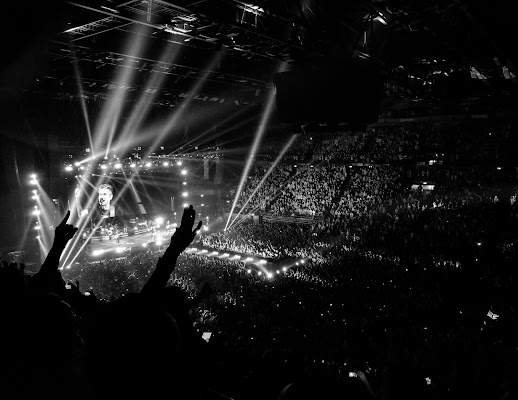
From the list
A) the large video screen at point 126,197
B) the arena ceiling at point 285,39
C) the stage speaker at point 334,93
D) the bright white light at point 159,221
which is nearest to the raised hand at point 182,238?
the arena ceiling at point 285,39

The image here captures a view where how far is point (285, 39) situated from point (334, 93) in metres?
1.21

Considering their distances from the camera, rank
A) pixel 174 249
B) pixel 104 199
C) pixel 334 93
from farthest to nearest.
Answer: pixel 104 199 < pixel 334 93 < pixel 174 249

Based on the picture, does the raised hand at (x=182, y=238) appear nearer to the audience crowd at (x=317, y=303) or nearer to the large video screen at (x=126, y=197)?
the audience crowd at (x=317, y=303)

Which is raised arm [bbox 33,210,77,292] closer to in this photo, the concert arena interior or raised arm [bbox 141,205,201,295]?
the concert arena interior

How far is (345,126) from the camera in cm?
581

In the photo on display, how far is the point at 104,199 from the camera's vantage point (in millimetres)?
19422

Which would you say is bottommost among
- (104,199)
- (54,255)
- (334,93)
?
(104,199)

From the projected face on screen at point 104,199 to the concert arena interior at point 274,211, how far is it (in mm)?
87

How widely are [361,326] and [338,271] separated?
3.47m

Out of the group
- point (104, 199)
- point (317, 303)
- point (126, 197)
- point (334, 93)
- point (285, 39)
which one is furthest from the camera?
point (126, 197)

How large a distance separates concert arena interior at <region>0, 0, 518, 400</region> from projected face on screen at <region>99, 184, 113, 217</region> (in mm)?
87

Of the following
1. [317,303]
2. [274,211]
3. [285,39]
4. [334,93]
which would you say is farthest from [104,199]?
[334,93]

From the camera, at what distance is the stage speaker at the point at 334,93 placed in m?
5.33

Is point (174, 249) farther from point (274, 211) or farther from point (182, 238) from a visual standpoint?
point (274, 211)
